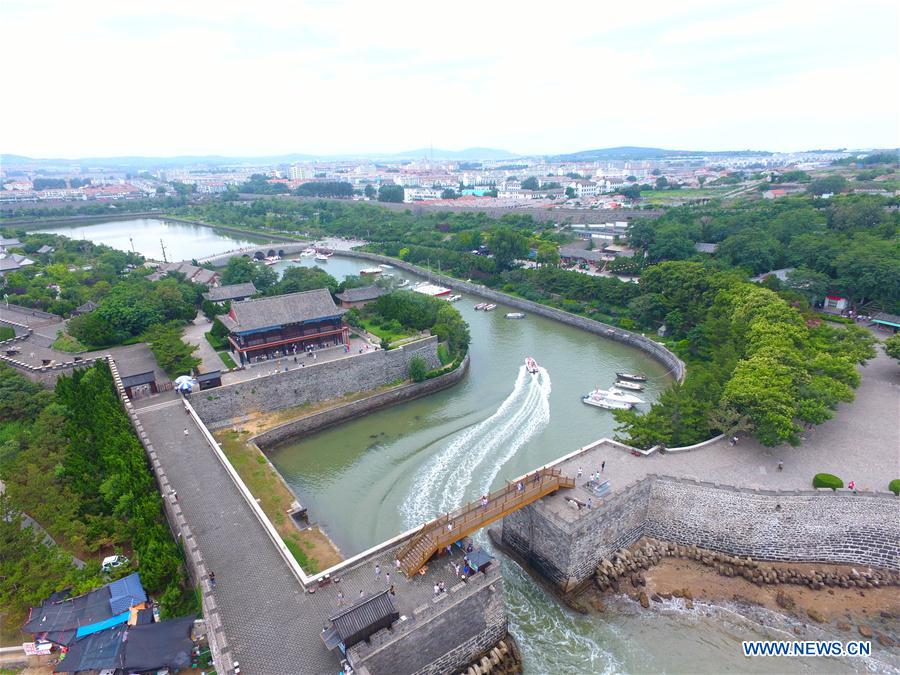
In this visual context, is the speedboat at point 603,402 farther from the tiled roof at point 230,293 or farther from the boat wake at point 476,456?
the tiled roof at point 230,293

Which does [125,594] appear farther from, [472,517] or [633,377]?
[633,377]

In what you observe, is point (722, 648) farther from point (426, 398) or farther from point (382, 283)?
point (382, 283)

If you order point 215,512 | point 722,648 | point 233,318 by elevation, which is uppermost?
point 233,318

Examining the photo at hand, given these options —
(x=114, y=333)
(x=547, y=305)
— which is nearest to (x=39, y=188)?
(x=114, y=333)

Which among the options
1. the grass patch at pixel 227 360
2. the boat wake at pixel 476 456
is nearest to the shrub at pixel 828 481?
the boat wake at pixel 476 456

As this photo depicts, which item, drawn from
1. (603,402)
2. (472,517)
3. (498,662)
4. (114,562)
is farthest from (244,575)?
(603,402)

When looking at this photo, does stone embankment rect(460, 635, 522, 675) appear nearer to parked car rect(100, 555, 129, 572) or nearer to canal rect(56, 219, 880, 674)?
canal rect(56, 219, 880, 674)
